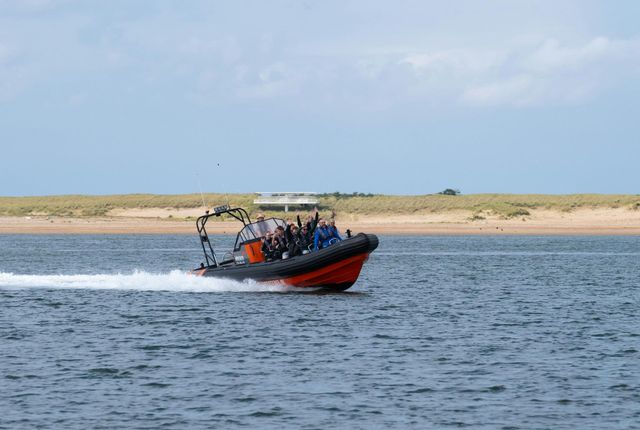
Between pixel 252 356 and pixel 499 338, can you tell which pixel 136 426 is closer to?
pixel 252 356

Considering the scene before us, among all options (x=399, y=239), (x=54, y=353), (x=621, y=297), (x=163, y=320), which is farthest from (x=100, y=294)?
(x=399, y=239)

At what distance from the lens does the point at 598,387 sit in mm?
16250

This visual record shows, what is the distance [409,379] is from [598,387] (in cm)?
282

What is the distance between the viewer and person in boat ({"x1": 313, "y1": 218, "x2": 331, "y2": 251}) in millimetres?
28016

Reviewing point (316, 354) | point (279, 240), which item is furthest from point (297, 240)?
point (316, 354)

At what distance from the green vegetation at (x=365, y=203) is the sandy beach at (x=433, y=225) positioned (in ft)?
4.98

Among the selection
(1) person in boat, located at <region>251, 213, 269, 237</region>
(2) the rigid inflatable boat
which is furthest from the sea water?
(1) person in boat, located at <region>251, 213, 269, 237</region>

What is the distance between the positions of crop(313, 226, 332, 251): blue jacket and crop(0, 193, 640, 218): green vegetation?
64043 mm

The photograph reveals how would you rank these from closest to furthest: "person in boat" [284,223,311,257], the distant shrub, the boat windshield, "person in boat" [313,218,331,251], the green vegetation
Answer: "person in boat" [313,218,331,251] → "person in boat" [284,223,311,257] → the boat windshield → the distant shrub → the green vegetation

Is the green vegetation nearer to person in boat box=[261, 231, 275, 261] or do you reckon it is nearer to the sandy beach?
the sandy beach

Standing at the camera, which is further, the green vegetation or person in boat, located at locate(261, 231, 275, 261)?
the green vegetation

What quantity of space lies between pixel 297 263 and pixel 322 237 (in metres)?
0.96

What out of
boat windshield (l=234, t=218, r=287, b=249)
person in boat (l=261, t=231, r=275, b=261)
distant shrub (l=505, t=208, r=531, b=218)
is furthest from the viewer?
distant shrub (l=505, t=208, r=531, b=218)

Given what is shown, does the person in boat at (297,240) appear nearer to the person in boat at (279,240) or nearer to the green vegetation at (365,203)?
the person in boat at (279,240)
